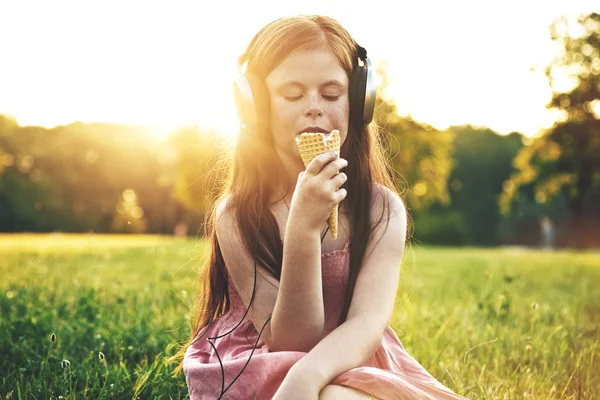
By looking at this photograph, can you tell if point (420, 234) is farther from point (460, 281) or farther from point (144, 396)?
point (144, 396)

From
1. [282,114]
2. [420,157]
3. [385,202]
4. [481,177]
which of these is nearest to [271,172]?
[282,114]

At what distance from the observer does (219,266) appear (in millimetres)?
2689

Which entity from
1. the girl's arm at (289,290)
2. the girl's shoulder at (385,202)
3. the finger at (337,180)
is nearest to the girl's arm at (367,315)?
the girl's shoulder at (385,202)

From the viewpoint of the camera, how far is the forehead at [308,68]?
225cm

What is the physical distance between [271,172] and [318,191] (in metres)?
0.71

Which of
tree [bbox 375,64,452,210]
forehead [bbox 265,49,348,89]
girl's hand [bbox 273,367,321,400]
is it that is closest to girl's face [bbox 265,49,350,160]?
forehead [bbox 265,49,348,89]

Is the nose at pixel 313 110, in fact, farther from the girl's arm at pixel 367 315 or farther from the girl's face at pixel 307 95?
the girl's arm at pixel 367 315

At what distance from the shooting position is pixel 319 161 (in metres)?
1.87

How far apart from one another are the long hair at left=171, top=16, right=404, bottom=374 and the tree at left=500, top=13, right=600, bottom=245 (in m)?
28.1

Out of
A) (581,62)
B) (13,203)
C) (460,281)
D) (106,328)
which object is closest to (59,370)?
(106,328)

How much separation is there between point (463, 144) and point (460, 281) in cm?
5426

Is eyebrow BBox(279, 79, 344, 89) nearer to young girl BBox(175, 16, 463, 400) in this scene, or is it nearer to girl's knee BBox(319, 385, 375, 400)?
young girl BBox(175, 16, 463, 400)

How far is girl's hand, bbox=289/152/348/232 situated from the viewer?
1878mm

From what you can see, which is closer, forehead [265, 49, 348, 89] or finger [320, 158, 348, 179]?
finger [320, 158, 348, 179]
